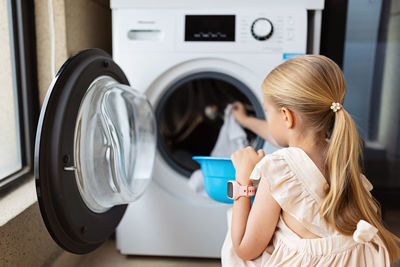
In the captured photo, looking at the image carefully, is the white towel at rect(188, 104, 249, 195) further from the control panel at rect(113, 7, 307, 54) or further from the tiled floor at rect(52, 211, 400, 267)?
the tiled floor at rect(52, 211, 400, 267)

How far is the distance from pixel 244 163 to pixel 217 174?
16 centimetres

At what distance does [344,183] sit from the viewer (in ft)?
2.71

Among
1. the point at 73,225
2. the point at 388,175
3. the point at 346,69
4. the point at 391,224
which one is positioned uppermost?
the point at 346,69

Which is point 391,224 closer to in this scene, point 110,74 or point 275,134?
point 275,134

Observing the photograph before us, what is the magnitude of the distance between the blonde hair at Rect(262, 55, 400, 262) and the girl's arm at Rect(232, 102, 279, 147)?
1.65 feet

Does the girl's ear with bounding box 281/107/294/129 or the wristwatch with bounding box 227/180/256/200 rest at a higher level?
the girl's ear with bounding box 281/107/294/129

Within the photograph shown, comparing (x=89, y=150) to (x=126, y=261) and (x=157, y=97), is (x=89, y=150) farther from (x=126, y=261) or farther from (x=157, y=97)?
(x=126, y=261)

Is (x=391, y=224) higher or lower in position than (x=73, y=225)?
lower

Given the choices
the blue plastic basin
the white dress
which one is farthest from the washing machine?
the white dress

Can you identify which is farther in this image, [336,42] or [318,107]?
[336,42]

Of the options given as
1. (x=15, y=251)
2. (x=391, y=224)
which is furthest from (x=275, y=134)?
(x=391, y=224)

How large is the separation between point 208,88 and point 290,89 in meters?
1.06

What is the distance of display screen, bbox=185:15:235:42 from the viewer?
1.34 metres

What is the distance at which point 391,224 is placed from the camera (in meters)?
1.70
